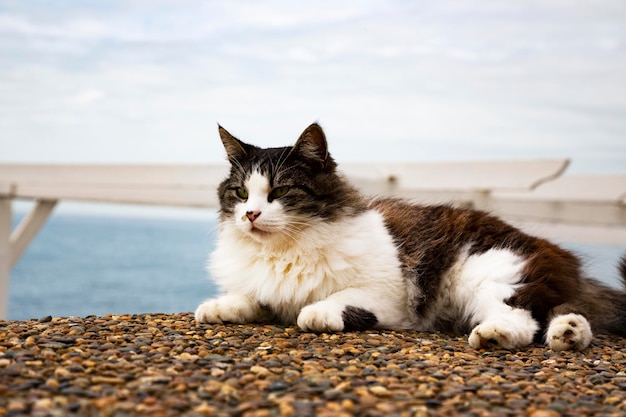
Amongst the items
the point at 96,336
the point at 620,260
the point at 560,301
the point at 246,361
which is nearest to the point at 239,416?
the point at 246,361

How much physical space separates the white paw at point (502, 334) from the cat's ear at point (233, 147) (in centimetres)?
131

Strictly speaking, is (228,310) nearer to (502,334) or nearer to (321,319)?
(321,319)

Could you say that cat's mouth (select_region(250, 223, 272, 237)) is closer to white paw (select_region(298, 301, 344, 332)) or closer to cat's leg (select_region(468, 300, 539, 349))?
white paw (select_region(298, 301, 344, 332))

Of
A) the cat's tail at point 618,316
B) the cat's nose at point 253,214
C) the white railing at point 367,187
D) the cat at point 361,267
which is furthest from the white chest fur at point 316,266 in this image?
the white railing at point 367,187

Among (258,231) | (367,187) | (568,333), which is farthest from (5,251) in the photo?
(568,333)

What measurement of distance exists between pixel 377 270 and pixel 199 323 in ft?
2.77

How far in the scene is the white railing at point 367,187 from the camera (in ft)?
21.2

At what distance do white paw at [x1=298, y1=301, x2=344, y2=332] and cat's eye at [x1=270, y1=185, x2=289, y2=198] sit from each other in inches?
19.7

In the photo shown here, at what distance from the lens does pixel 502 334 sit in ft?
9.70

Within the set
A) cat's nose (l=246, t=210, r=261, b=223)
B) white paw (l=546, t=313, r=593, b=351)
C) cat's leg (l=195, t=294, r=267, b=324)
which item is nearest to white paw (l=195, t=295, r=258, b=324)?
cat's leg (l=195, t=294, r=267, b=324)

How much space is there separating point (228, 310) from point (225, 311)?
0.01m

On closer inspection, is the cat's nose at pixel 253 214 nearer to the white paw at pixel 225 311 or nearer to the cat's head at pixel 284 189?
the cat's head at pixel 284 189

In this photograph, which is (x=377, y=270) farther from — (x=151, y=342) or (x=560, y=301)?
(x=151, y=342)

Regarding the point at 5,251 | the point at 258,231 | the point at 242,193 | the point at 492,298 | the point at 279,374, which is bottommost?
the point at 5,251
